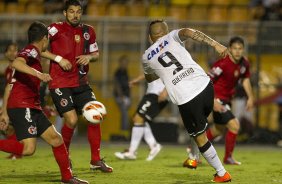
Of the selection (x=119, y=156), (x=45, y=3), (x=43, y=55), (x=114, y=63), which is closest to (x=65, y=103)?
(x=43, y=55)

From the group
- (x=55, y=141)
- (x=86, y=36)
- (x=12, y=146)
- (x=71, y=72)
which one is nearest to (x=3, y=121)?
(x=12, y=146)

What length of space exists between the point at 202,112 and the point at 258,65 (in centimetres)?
1101

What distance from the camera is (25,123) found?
10477mm

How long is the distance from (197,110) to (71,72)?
2.42 m

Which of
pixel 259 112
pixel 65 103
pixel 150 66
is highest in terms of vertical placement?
pixel 150 66

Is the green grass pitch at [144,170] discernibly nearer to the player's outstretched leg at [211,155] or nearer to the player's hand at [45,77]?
the player's outstretched leg at [211,155]

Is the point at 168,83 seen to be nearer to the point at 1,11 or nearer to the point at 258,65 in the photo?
the point at 258,65

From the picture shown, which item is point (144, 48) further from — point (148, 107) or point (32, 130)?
point (32, 130)

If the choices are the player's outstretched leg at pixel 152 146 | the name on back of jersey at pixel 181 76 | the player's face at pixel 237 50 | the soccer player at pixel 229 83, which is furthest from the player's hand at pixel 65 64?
the player's outstretched leg at pixel 152 146

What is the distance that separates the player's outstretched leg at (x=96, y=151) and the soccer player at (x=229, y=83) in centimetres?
245

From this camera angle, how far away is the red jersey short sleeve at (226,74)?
14180 millimetres

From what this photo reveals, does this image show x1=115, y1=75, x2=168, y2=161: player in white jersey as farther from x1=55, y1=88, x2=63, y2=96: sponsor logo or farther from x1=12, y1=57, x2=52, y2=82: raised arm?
x1=12, y1=57, x2=52, y2=82: raised arm

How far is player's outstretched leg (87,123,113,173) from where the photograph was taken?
12.4m

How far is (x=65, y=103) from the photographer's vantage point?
12195mm
